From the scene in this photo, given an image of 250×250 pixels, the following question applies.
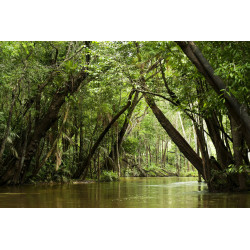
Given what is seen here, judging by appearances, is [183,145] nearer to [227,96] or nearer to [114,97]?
[227,96]

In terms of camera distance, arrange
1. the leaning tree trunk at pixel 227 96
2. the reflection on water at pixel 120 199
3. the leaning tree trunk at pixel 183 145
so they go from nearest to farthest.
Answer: the reflection on water at pixel 120 199 → the leaning tree trunk at pixel 227 96 → the leaning tree trunk at pixel 183 145

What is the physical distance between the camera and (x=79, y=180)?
15.9 meters

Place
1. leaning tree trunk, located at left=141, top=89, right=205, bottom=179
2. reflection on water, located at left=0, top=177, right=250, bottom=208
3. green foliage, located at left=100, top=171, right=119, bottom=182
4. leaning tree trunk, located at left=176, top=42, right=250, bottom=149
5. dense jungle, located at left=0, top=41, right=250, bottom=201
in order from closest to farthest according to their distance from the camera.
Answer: reflection on water, located at left=0, top=177, right=250, bottom=208
leaning tree trunk, located at left=176, top=42, right=250, bottom=149
dense jungle, located at left=0, top=41, right=250, bottom=201
leaning tree trunk, located at left=141, top=89, right=205, bottom=179
green foliage, located at left=100, top=171, right=119, bottom=182

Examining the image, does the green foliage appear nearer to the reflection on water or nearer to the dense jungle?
the dense jungle

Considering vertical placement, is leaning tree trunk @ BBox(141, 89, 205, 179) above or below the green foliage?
above

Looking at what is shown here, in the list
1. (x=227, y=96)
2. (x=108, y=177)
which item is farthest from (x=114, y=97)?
(x=227, y=96)

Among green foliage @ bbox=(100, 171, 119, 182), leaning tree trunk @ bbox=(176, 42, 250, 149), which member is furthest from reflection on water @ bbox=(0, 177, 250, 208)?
green foliage @ bbox=(100, 171, 119, 182)

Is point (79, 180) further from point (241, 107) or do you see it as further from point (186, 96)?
point (241, 107)

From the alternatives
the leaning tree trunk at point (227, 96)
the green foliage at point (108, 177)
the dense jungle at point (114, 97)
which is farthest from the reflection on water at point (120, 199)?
the green foliage at point (108, 177)

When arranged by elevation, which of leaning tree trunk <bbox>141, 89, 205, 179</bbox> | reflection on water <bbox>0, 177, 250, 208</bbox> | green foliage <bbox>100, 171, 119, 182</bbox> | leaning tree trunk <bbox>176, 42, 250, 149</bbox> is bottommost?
green foliage <bbox>100, 171, 119, 182</bbox>

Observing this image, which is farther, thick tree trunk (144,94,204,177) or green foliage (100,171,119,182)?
green foliage (100,171,119,182)

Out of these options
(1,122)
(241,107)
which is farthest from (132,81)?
(1,122)

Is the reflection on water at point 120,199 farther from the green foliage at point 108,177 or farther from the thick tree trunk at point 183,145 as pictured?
the green foliage at point 108,177
